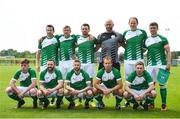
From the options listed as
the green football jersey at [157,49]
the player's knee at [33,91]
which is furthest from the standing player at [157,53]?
the player's knee at [33,91]

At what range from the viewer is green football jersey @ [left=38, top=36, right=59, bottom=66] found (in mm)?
11172

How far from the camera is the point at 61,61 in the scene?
37.2 feet

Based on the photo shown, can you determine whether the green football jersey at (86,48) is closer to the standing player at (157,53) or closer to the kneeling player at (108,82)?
the kneeling player at (108,82)

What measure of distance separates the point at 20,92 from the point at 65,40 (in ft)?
5.98

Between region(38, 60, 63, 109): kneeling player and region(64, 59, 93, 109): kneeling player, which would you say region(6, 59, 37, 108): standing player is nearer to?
region(38, 60, 63, 109): kneeling player

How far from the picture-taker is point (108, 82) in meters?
10.4

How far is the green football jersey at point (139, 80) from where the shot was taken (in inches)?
398

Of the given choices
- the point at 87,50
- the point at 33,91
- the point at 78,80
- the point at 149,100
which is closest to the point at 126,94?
the point at 149,100

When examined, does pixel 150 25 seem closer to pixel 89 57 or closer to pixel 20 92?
pixel 89 57

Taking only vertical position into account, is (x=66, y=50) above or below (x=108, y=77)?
above

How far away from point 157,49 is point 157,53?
10 cm

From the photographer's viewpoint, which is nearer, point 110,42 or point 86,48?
point 110,42

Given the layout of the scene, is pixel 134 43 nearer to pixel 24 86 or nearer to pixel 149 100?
pixel 149 100

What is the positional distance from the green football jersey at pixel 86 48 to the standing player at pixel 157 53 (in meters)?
1.37
